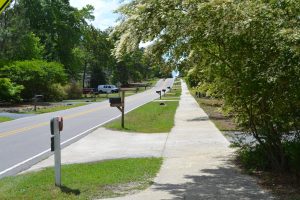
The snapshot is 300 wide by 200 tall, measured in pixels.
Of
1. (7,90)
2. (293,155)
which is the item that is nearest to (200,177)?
(293,155)

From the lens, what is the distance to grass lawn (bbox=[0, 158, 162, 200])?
762 centimetres

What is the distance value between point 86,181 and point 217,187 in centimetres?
227

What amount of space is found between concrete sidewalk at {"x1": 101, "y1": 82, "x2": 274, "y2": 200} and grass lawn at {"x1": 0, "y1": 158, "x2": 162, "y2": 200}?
0.35 meters

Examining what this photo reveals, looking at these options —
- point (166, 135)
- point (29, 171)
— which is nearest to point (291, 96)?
point (29, 171)

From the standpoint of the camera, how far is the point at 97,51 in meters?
88.7

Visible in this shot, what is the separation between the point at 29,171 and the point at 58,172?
→ 2.50m

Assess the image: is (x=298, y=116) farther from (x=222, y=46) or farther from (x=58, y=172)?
(x=58, y=172)

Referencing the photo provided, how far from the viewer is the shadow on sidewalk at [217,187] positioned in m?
7.25

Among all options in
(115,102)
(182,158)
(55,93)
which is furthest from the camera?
(55,93)

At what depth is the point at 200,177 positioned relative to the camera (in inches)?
344

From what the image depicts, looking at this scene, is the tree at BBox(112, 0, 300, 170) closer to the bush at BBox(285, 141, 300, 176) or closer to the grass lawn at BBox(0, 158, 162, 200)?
the bush at BBox(285, 141, 300, 176)

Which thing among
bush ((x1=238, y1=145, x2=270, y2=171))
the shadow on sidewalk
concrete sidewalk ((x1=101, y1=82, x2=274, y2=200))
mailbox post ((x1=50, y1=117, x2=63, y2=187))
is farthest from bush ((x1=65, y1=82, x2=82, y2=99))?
mailbox post ((x1=50, y1=117, x2=63, y2=187))

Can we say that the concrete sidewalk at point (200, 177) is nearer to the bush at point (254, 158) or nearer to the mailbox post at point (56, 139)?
the bush at point (254, 158)

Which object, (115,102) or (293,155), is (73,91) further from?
(293,155)
